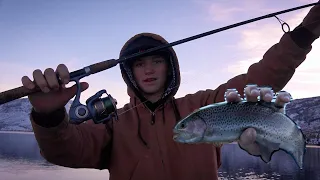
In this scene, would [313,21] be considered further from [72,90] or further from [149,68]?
[72,90]

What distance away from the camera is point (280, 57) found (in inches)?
200

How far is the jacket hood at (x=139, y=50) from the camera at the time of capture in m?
6.30

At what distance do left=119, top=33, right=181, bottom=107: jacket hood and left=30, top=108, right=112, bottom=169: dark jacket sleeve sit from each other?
1112 mm

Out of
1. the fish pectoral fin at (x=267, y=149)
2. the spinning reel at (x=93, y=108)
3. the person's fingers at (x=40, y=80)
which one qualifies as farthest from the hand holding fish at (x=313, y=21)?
the person's fingers at (x=40, y=80)

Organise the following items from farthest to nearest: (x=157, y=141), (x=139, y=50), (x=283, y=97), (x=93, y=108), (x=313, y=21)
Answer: (x=139, y=50) → (x=157, y=141) → (x=313, y=21) → (x=93, y=108) → (x=283, y=97)

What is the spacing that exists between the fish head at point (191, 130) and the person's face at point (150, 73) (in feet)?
6.13

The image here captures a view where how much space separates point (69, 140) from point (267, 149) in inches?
101

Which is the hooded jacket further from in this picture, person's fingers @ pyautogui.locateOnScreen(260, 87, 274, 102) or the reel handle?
person's fingers @ pyautogui.locateOnScreen(260, 87, 274, 102)

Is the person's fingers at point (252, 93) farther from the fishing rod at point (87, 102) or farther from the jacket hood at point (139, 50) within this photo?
the jacket hood at point (139, 50)

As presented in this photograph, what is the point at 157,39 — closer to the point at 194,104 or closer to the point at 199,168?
the point at 194,104

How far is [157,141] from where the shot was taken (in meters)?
5.36

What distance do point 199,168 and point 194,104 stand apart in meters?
1.14

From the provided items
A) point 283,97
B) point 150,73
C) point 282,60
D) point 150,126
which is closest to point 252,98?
point 283,97

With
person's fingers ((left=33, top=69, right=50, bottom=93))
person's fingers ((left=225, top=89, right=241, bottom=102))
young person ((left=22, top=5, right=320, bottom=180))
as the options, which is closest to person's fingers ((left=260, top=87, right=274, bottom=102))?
person's fingers ((left=225, top=89, right=241, bottom=102))
